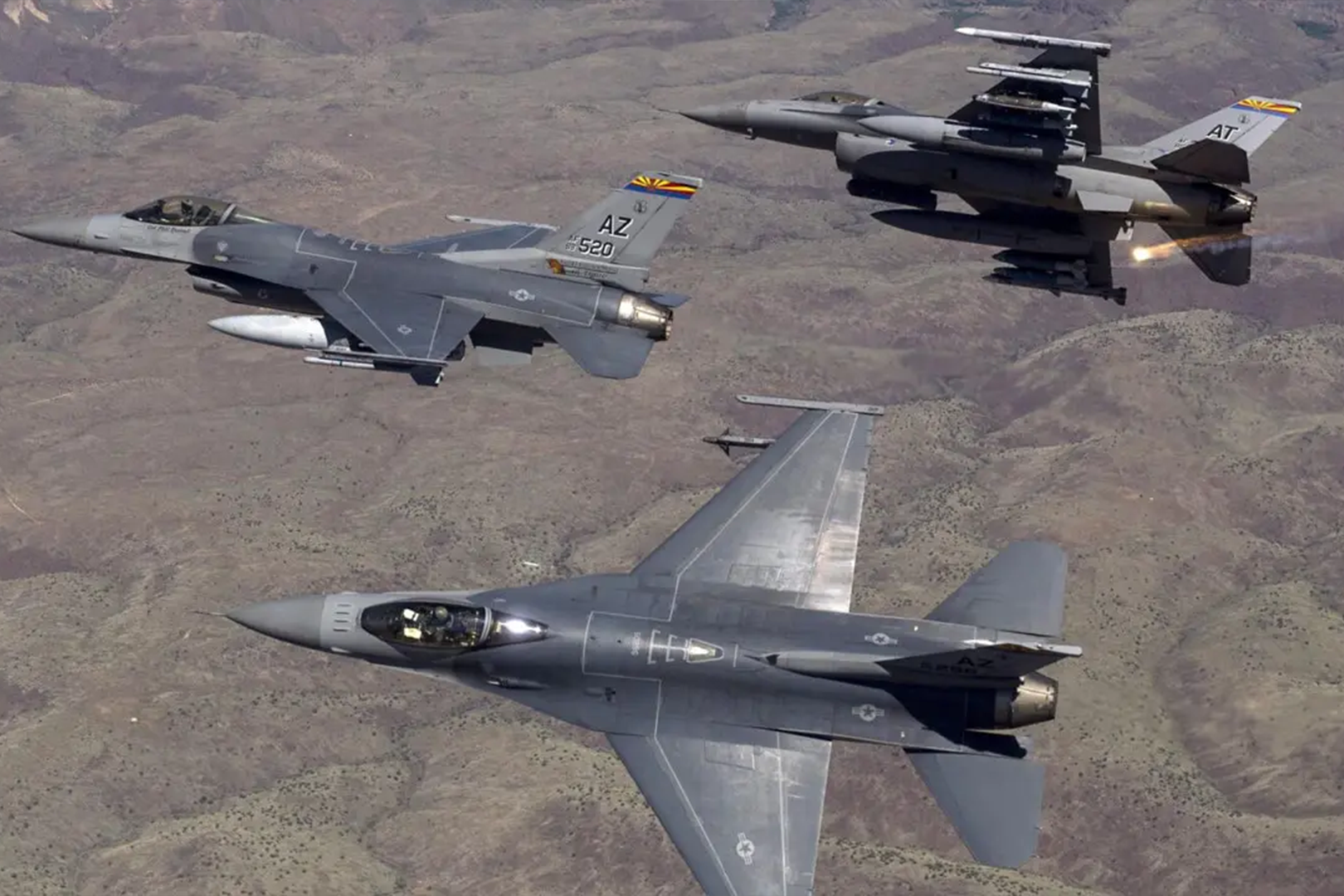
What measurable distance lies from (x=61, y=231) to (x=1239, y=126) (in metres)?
39.8

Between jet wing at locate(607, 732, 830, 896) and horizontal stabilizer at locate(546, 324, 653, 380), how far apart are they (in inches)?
542

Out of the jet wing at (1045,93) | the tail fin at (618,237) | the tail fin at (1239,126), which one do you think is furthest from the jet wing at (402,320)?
the tail fin at (1239,126)

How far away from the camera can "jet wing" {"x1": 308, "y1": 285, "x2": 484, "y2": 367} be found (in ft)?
195

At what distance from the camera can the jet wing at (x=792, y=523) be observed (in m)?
50.8

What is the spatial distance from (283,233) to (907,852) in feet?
195

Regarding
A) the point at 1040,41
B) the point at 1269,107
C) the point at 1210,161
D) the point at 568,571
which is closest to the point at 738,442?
the point at 1040,41

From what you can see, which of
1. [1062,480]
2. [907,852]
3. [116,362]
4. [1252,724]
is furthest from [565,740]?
[116,362]

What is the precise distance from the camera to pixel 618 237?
206 feet

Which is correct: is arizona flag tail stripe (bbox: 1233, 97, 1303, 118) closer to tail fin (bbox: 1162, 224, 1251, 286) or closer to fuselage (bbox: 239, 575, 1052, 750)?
tail fin (bbox: 1162, 224, 1251, 286)

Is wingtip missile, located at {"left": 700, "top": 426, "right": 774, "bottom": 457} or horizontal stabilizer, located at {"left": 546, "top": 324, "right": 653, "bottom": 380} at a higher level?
horizontal stabilizer, located at {"left": 546, "top": 324, "right": 653, "bottom": 380}

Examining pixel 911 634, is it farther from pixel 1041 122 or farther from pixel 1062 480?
pixel 1062 480

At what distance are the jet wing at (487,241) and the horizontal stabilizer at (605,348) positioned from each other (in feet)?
19.9

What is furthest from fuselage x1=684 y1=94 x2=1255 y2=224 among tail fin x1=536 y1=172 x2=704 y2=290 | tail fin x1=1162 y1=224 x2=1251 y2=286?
tail fin x1=536 y1=172 x2=704 y2=290

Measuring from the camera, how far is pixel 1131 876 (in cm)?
10756
